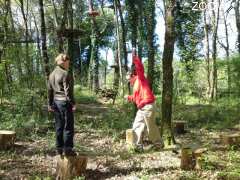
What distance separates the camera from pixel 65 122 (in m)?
8.36

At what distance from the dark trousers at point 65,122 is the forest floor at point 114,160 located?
2.45 ft

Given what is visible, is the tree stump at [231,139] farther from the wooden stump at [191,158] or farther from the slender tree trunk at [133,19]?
the slender tree trunk at [133,19]

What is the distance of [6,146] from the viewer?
11391mm

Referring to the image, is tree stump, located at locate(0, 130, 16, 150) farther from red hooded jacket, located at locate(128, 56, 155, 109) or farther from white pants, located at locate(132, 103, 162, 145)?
red hooded jacket, located at locate(128, 56, 155, 109)

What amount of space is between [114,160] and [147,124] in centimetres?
132

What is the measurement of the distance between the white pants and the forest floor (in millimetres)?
383

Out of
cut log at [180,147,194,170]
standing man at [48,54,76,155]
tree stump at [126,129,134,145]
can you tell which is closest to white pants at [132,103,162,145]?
tree stump at [126,129,134,145]

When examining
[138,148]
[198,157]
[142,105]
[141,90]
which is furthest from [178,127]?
[198,157]

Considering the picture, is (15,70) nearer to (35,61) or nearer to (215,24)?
(35,61)

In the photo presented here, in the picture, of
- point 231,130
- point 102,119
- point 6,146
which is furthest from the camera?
point 102,119

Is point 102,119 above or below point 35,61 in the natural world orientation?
below

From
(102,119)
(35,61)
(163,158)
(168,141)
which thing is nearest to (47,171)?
(163,158)

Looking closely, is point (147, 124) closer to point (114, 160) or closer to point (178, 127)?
point (114, 160)

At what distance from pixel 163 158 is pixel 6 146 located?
415cm
